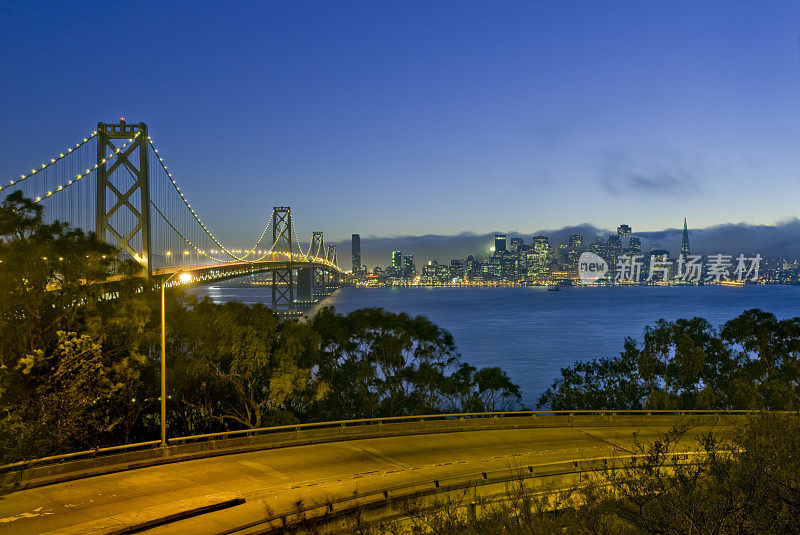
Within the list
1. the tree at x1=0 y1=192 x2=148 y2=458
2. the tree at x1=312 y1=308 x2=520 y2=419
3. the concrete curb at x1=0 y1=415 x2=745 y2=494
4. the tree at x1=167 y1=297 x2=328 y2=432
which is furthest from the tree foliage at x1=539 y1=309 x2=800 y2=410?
the tree at x1=0 y1=192 x2=148 y2=458

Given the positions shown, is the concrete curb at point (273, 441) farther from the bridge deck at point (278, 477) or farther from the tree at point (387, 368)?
the tree at point (387, 368)

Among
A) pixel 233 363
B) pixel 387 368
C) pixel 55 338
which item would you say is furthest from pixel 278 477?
pixel 387 368

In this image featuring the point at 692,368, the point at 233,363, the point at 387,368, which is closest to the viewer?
the point at 233,363

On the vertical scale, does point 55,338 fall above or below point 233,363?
above

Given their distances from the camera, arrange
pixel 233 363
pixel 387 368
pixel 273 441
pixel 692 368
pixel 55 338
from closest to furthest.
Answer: pixel 273 441 → pixel 55 338 → pixel 233 363 → pixel 387 368 → pixel 692 368

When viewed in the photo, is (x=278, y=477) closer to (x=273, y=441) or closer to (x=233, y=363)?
(x=273, y=441)

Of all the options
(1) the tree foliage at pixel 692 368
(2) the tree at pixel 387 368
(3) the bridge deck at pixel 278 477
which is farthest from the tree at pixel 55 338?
(1) the tree foliage at pixel 692 368

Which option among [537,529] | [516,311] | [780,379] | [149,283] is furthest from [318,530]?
[516,311]

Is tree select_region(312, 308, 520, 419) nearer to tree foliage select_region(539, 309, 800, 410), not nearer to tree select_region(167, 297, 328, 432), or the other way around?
tree select_region(167, 297, 328, 432)
